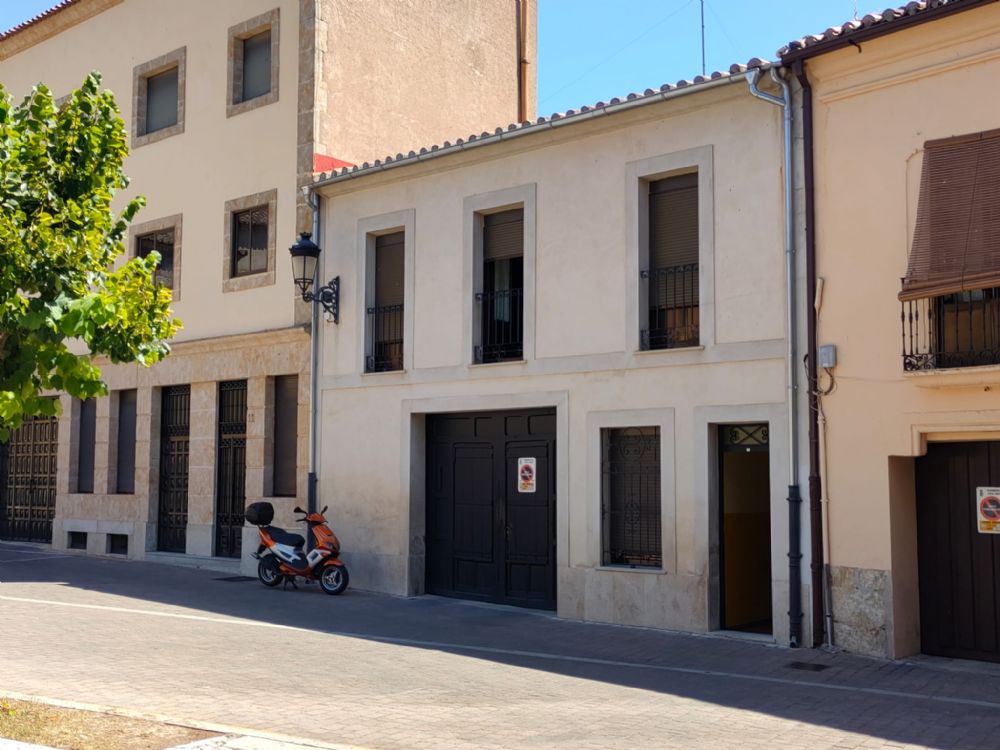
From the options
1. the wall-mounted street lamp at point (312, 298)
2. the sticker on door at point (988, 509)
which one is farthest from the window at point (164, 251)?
the sticker on door at point (988, 509)

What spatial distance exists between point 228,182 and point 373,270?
3596 mm

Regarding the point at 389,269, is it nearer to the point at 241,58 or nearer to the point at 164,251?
the point at 241,58

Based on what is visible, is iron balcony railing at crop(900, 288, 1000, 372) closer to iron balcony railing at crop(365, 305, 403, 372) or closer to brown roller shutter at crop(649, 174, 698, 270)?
brown roller shutter at crop(649, 174, 698, 270)

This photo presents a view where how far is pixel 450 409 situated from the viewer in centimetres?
1419

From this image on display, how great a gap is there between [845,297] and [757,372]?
117 cm

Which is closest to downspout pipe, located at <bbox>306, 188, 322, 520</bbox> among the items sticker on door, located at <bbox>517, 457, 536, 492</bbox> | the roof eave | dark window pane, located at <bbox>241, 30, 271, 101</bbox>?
dark window pane, located at <bbox>241, 30, 271, 101</bbox>

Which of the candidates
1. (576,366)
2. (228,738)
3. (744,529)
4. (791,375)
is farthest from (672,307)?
(228,738)

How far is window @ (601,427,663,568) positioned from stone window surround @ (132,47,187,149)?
9999 mm

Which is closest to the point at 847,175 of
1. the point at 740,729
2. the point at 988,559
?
the point at 988,559

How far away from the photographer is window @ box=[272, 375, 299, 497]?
16500 mm

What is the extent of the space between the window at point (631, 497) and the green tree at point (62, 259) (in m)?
5.72

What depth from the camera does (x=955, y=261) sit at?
31.8 feet

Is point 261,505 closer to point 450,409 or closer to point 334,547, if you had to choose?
point 334,547

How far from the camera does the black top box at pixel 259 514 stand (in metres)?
15.3
